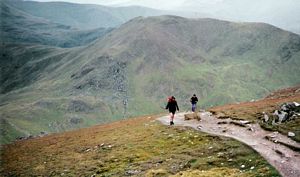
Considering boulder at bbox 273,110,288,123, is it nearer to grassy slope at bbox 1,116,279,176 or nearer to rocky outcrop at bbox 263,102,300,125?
rocky outcrop at bbox 263,102,300,125

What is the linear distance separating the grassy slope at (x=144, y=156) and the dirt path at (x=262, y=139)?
1.00 m

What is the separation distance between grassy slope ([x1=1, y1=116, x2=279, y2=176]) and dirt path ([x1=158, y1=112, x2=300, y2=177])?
1.00m

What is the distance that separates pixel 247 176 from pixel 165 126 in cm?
2127

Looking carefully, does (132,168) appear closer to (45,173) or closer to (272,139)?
A: (45,173)

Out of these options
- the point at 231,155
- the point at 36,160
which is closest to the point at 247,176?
the point at 231,155

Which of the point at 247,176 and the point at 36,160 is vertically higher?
the point at 247,176

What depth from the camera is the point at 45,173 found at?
120 ft

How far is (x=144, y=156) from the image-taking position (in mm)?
35094

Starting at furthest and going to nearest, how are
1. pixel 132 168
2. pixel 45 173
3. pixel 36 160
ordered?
pixel 36 160, pixel 45 173, pixel 132 168

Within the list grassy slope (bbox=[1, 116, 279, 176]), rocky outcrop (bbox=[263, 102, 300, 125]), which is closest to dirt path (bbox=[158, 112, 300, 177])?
grassy slope (bbox=[1, 116, 279, 176])

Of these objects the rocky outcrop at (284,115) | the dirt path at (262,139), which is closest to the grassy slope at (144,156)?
the dirt path at (262,139)

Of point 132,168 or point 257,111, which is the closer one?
point 132,168

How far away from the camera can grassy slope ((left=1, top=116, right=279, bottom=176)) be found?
29422mm

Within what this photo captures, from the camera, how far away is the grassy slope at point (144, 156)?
1158 inches
